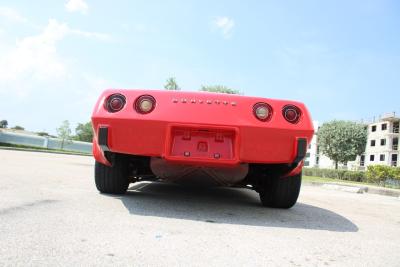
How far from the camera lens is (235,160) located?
2.72 m

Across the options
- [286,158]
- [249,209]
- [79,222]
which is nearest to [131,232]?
[79,222]

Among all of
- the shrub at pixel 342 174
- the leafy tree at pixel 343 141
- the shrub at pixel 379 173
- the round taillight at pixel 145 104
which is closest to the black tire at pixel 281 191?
the round taillight at pixel 145 104

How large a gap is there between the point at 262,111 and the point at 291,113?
24 cm

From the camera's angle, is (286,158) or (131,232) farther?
(286,158)

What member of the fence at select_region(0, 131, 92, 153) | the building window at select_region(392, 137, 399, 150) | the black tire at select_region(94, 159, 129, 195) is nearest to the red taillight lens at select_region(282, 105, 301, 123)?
the black tire at select_region(94, 159, 129, 195)

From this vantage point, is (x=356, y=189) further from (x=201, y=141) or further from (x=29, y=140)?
(x=29, y=140)

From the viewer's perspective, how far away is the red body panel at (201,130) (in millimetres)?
2719

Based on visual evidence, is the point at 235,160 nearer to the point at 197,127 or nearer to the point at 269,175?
the point at 197,127

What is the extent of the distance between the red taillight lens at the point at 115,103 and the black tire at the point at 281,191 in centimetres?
149

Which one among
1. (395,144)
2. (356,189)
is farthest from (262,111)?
(395,144)

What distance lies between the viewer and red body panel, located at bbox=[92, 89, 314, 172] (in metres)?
2.72

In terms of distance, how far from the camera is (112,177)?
133 inches

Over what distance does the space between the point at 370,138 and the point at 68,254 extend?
6675 cm

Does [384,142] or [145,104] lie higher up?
[384,142]
